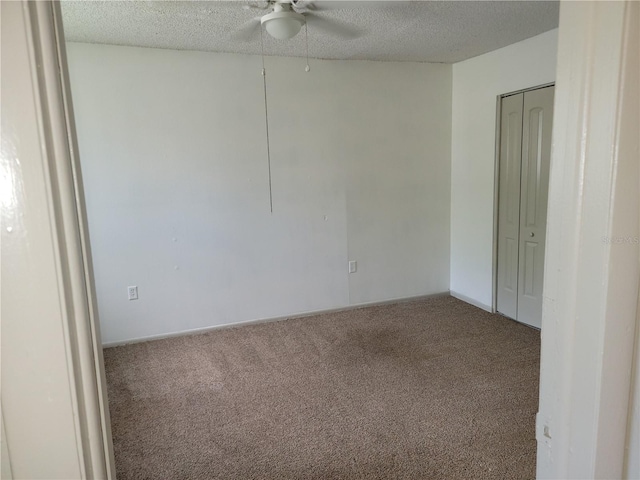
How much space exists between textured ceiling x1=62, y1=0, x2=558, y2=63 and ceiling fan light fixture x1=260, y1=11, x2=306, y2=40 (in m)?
0.13

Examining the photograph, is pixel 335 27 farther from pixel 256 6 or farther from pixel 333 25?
pixel 256 6

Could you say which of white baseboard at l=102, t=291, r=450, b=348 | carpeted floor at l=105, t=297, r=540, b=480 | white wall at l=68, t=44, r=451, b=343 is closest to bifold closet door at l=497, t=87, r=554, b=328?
carpeted floor at l=105, t=297, r=540, b=480

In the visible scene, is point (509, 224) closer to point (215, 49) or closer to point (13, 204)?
point (215, 49)

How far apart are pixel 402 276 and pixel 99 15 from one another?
3420mm

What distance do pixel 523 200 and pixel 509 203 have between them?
0.53 ft

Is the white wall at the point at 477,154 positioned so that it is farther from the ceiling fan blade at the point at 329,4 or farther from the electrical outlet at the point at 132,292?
the electrical outlet at the point at 132,292

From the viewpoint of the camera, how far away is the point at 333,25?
2.99 meters

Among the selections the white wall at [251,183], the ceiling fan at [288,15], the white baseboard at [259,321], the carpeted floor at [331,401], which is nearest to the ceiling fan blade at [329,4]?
the ceiling fan at [288,15]

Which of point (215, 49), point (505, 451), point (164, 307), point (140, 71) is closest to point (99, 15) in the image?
point (140, 71)

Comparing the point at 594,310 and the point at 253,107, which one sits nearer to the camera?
the point at 594,310

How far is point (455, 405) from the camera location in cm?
261

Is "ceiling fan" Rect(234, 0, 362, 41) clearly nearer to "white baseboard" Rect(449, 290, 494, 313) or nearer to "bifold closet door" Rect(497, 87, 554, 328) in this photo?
"bifold closet door" Rect(497, 87, 554, 328)

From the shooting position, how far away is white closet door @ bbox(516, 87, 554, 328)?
137 inches

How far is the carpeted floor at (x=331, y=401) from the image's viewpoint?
6.98 ft
